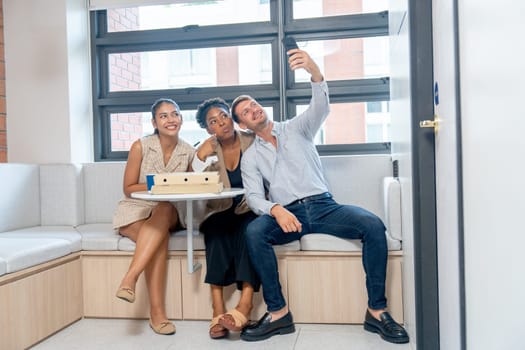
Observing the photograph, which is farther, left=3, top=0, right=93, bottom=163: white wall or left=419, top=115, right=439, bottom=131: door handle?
left=3, top=0, right=93, bottom=163: white wall

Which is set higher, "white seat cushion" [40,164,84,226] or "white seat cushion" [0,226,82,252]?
"white seat cushion" [40,164,84,226]

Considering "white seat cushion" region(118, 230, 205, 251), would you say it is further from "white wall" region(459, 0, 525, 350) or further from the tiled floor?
"white wall" region(459, 0, 525, 350)

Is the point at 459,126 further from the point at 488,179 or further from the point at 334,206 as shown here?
the point at 334,206

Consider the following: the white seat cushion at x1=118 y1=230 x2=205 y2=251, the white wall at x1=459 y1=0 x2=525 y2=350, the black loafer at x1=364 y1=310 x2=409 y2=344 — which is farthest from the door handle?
A: the white seat cushion at x1=118 y1=230 x2=205 y2=251

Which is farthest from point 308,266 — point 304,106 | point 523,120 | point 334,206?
point 523,120

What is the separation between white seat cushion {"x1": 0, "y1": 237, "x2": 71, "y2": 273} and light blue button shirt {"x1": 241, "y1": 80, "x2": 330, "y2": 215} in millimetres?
1013

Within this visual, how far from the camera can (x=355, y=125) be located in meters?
3.56

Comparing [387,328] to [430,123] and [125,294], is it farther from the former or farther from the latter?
[125,294]

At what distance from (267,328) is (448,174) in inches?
49.4

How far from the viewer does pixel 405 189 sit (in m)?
2.29

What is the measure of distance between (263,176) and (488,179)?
1722mm

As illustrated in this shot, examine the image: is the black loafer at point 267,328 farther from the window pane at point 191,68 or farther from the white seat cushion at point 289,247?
the window pane at point 191,68

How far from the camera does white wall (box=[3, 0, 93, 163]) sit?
3619mm

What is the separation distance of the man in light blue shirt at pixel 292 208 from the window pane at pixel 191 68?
918mm
